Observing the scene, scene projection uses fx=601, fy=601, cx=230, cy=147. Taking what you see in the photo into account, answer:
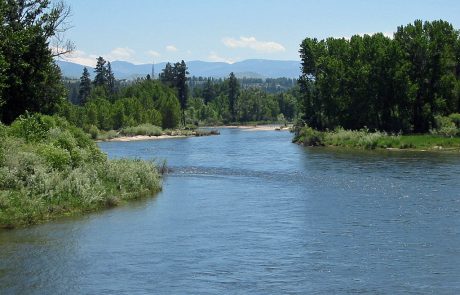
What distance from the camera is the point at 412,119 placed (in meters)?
89.2

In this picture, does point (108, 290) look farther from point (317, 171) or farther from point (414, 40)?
point (414, 40)

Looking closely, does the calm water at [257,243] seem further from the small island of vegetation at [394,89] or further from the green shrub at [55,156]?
the small island of vegetation at [394,89]

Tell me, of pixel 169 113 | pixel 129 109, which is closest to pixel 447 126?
pixel 129 109

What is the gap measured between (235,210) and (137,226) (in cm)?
651

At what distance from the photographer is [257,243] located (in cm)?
2633

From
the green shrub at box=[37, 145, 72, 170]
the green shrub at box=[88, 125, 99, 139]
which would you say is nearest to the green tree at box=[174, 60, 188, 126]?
the green shrub at box=[88, 125, 99, 139]

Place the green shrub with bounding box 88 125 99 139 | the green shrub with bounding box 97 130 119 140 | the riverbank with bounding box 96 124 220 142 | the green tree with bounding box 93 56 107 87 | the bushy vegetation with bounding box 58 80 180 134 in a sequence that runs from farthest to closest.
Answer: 1. the green tree with bounding box 93 56 107 87
2. the bushy vegetation with bounding box 58 80 180 134
3. the riverbank with bounding box 96 124 220 142
4. the green shrub with bounding box 88 125 99 139
5. the green shrub with bounding box 97 130 119 140

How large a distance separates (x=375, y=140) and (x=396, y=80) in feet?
37.3

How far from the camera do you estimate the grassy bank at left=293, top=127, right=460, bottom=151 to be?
7419cm

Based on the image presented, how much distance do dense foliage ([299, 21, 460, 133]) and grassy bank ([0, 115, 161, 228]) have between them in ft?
178

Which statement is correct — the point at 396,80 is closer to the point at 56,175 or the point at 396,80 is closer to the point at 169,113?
the point at 56,175

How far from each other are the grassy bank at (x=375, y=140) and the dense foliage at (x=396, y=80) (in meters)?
4.53

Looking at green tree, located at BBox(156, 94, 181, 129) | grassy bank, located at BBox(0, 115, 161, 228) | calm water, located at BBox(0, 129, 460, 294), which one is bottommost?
calm water, located at BBox(0, 129, 460, 294)

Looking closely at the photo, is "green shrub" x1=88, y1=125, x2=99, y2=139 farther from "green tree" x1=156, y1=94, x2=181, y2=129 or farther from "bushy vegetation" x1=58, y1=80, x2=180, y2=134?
"green tree" x1=156, y1=94, x2=181, y2=129
